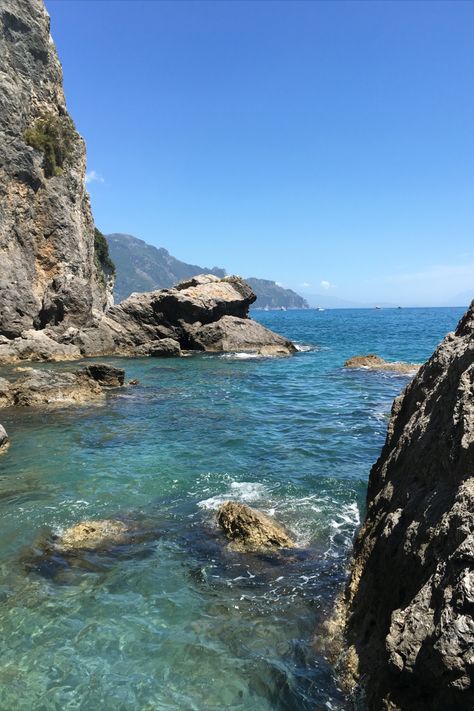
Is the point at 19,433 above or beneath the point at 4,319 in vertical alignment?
beneath

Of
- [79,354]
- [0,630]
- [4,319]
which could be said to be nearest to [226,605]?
[0,630]

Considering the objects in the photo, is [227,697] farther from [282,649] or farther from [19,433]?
[19,433]

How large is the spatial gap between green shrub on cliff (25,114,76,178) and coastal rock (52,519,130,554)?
4140cm

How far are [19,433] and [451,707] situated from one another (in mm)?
15946

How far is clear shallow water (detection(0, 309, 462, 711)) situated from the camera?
6.11 meters

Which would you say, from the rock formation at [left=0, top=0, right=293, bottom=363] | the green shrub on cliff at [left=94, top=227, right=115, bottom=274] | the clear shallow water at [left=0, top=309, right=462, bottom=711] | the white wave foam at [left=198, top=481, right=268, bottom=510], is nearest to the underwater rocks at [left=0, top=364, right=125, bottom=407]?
the clear shallow water at [left=0, top=309, right=462, bottom=711]

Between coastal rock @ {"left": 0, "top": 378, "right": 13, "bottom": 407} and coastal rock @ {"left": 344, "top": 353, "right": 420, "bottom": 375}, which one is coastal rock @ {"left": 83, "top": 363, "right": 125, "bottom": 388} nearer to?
coastal rock @ {"left": 0, "top": 378, "right": 13, "bottom": 407}

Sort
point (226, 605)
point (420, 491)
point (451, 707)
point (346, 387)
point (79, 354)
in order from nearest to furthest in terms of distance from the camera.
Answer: point (451, 707) → point (420, 491) → point (226, 605) → point (346, 387) → point (79, 354)

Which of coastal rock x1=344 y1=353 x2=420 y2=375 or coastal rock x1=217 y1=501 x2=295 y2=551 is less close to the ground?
coastal rock x1=344 y1=353 x2=420 y2=375

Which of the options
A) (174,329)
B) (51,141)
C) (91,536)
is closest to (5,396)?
(91,536)

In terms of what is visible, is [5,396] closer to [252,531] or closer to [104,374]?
[104,374]

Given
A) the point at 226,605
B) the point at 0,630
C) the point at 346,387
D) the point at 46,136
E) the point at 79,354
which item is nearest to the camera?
the point at 0,630

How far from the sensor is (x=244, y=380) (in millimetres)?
29984

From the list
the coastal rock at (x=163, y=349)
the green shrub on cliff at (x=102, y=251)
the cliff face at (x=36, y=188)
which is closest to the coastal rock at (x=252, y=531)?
the coastal rock at (x=163, y=349)
